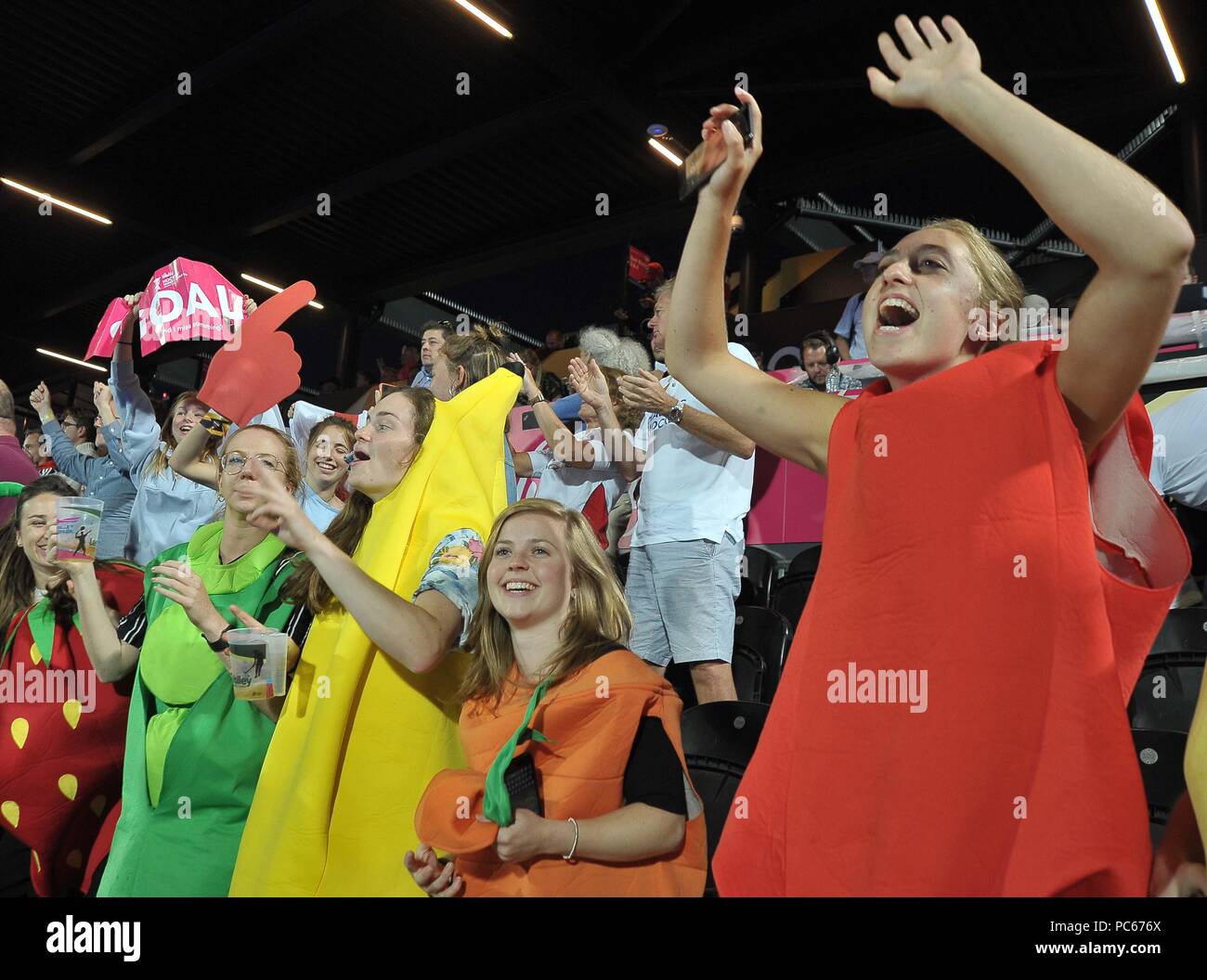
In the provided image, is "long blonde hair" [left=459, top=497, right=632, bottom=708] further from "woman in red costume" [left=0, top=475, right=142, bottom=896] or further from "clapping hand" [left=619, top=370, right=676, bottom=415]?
"woman in red costume" [left=0, top=475, right=142, bottom=896]

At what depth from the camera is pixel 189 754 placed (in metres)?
2.07

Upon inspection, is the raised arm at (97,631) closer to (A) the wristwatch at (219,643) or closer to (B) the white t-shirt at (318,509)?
(A) the wristwatch at (219,643)

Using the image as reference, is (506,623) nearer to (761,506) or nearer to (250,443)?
(250,443)

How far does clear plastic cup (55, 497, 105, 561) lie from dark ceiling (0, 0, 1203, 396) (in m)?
5.45

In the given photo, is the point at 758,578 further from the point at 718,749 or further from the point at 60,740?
the point at 60,740

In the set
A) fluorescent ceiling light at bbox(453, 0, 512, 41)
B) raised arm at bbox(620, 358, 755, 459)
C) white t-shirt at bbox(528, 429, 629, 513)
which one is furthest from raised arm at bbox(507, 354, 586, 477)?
fluorescent ceiling light at bbox(453, 0, 512, 41)

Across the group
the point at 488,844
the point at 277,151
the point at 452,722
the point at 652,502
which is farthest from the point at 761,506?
the point at 277,151

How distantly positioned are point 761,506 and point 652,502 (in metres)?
1.30

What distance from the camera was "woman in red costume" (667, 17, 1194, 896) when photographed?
96 cm

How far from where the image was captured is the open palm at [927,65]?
3.41ft

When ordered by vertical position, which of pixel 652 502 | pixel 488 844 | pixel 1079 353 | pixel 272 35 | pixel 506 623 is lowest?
pixel 488 844

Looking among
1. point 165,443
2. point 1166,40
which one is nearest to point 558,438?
point 165,443

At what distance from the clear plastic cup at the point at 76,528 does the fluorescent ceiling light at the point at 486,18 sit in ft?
17.5

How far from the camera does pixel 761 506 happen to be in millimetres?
4352
